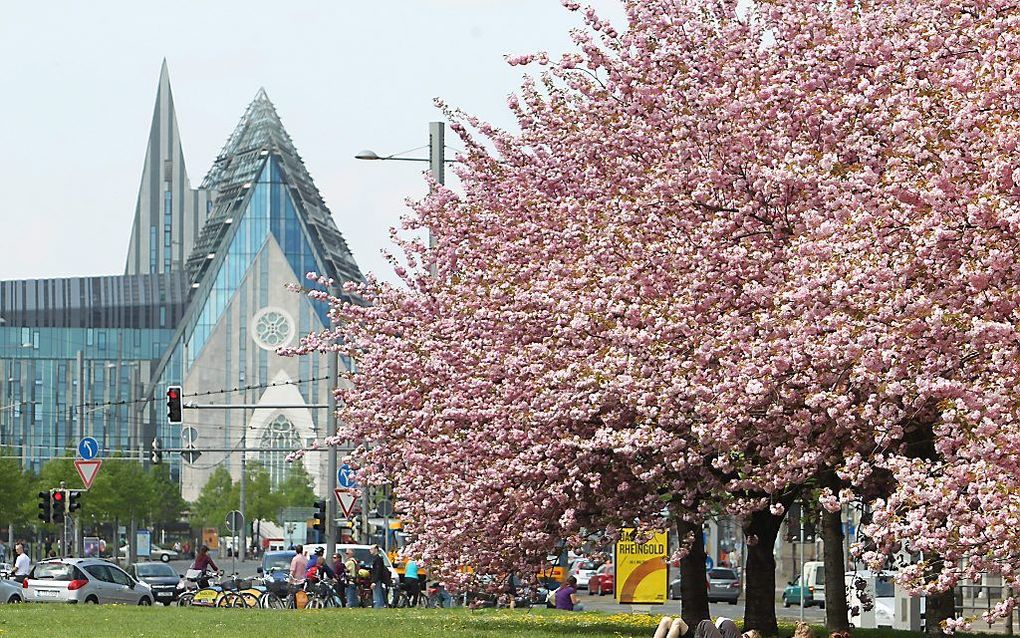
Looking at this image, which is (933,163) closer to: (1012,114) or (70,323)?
(1012,114)

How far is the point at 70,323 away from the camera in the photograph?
574 feet

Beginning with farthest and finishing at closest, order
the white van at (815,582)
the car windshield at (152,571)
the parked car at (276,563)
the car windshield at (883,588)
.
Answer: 1. the car windshield at (152,571)
2. the white van at (815,582)
3. the parked car at (276,563)
4. the car windshield at (883,588)

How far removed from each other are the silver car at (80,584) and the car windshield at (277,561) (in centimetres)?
1262

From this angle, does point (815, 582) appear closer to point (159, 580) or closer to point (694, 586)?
point (159, 580)

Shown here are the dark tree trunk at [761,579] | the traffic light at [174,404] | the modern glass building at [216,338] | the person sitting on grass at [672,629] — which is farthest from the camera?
the modern glass building at [216,338]

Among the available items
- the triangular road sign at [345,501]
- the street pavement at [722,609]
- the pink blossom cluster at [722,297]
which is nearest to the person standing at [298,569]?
the triangular road sign at [345,501]

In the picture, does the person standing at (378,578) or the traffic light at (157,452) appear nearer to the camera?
the person standing at (378,578)

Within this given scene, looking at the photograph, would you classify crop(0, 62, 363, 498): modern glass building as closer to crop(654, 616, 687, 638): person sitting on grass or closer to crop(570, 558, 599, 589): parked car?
crop(570, 558, 599, 589): parked car

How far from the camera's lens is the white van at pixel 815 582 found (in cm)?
6200

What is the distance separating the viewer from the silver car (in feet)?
143

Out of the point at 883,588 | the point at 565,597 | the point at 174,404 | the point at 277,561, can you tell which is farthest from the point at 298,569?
the point at 883,588

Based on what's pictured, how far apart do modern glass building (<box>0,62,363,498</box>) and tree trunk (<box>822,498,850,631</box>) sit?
11784cm

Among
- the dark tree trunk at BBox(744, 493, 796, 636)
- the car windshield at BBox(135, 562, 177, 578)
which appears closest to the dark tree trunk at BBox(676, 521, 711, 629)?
the dark tree trunk at BBox(744, 493, 796, 636)

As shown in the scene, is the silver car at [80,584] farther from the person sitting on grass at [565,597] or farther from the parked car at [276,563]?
the person sitting on grass at [565,597]
